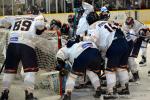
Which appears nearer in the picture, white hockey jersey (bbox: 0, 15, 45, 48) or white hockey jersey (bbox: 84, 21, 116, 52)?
white hockey jersey (bbox: 0, 15, 45, 48)

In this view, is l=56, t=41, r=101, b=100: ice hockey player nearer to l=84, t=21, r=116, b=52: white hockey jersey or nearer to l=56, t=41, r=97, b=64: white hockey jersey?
l=56, t=41, r=97, b=64: white hockey jersey

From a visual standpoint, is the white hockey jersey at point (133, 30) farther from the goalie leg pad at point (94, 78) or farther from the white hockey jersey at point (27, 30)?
the white hockey jersey at point (27, 30)

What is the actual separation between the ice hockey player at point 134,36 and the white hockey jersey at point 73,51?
5.32ft

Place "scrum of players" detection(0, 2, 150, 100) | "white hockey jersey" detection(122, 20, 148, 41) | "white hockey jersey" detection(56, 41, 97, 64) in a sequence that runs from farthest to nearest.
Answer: "white hockey jersey" detection(122, 20, 148, 41) < "white hockey jersey" detection(56, 41, 97, 64) < "scrum of players" detection(0, 2, 150, 100)

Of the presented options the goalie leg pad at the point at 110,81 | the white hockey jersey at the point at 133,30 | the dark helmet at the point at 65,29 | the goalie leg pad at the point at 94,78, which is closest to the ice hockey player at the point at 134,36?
the white hockey jersey at the point at 133,30

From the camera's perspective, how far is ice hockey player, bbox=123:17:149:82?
334 inches

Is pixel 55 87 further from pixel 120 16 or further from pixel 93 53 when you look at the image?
pixel 120 16

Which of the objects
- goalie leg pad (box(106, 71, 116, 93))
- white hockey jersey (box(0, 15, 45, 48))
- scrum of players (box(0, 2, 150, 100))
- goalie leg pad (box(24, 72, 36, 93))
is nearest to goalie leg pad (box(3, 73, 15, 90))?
scrum of players (box(0, 2, 150, 100))

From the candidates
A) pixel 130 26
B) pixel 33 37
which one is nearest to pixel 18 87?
pixel 33 37

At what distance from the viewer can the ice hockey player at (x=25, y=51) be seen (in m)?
6.66

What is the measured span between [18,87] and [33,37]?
4.59ft

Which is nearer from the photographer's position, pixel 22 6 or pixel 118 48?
pixel 118 48

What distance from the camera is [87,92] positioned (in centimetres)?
759

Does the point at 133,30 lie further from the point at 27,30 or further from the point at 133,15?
the point at 133,15
